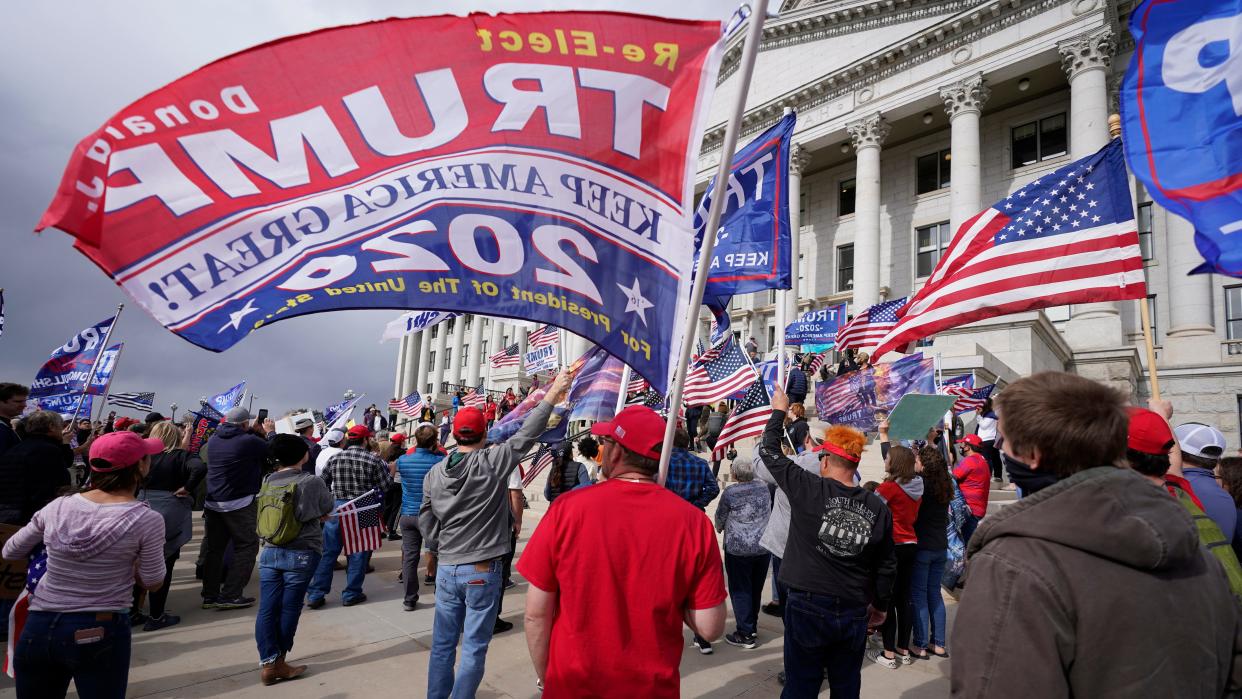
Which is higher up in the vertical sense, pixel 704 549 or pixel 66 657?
pixel 704 549

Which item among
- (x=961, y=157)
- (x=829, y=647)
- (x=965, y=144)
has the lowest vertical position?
(x=829, y=647)

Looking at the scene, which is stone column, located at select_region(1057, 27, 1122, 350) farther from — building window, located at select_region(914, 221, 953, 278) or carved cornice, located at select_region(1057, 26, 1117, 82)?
building window, located at select_region(914, 221, 953, 278)

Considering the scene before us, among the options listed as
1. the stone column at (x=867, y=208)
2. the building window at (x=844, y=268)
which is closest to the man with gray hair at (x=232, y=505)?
the stone column at (x=867, y=208)

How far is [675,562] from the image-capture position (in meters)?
2.21

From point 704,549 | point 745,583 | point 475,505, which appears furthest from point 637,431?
point 745,583

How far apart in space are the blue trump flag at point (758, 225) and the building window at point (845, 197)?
28254mm

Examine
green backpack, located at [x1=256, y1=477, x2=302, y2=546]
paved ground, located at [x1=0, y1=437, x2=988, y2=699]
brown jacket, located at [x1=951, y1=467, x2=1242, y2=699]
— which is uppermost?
brown jacket, located at [x1=951, y1=467, x2=1242, y2=699]

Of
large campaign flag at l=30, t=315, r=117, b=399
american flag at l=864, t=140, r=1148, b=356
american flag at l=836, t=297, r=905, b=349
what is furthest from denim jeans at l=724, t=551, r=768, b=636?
large campaign flag at l=30, t=315, r=117, b=399

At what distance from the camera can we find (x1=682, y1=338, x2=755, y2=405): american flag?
8.02 metres

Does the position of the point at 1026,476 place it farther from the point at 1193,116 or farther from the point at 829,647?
the point at 1193,116

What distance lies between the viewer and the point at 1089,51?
20.5 m

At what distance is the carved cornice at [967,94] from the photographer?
76.7 ft

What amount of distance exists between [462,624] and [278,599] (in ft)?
5.56

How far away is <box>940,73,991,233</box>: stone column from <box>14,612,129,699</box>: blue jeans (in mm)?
23603
